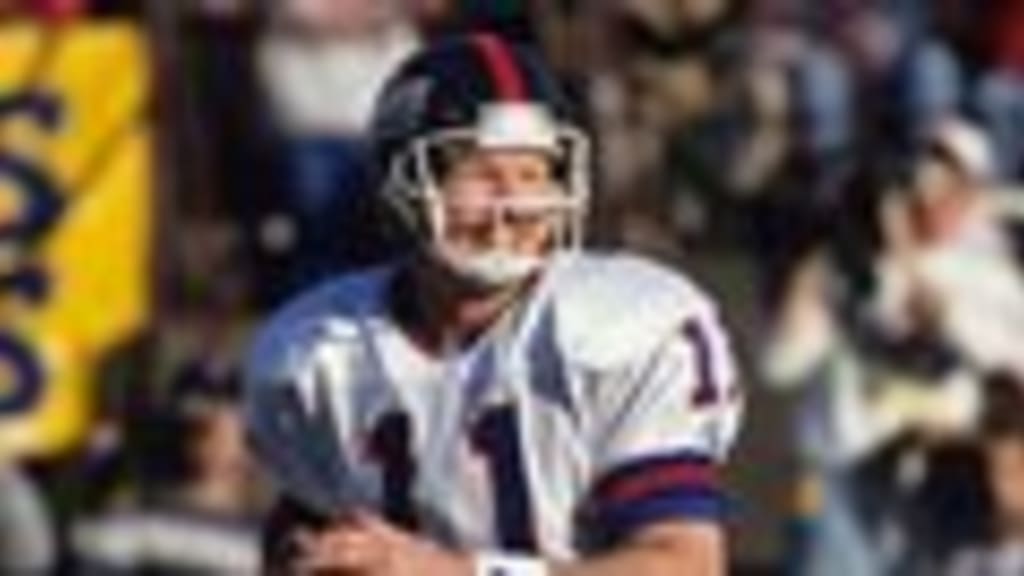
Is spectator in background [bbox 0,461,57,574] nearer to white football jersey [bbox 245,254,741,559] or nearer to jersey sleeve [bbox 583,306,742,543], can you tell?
white football jersey [bbox 245,254,741,559]

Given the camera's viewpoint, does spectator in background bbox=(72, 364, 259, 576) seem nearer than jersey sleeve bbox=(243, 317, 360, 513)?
No

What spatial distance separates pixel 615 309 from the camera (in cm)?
512

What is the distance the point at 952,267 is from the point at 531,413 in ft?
17.0

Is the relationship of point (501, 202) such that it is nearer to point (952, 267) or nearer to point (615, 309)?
point (615, 309)

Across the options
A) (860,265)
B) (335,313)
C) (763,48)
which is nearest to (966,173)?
(860,265)

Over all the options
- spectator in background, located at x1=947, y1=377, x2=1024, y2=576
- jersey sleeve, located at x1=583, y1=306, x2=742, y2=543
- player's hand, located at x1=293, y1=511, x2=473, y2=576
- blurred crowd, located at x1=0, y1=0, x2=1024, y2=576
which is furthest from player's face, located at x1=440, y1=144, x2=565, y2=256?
spectator in background, located at x1=947, y1=377, x2=1024, y2=576

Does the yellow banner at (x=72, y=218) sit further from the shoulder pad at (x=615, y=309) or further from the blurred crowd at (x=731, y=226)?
the shoulder pad at (x=615, y=309)

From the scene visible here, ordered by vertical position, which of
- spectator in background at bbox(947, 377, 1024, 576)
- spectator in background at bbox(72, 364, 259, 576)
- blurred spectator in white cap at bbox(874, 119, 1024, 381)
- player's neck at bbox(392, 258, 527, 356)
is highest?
blurred spectator in white cap at bbox(874, 119, 1024, 381)

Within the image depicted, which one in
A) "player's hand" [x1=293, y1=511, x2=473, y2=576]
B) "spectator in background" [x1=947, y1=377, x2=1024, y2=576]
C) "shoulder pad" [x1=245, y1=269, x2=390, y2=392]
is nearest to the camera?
"player's hand" [x1=293, y1=511, x2=473, y2=576]

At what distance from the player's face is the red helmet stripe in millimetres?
78

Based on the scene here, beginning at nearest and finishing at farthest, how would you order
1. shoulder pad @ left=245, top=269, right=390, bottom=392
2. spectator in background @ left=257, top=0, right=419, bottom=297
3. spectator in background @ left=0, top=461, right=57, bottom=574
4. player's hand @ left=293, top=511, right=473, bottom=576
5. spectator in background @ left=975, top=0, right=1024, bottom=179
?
player's hand @ left=293, top=511, right=473, bottom=576 → shoulder pad @ left=245, top=269, right=390, bottom=392 → spectator in background @ left=0, top=461, right=57, bottom=574 → spectator in background @ left=257, top=0, right=419, bottom=297 → spectator in background @ left=975, top=0, right=1024, bottom=179

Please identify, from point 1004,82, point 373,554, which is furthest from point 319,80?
point 373,554

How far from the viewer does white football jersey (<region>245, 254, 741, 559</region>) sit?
16.7 feet

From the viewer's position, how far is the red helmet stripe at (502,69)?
5.19 m
